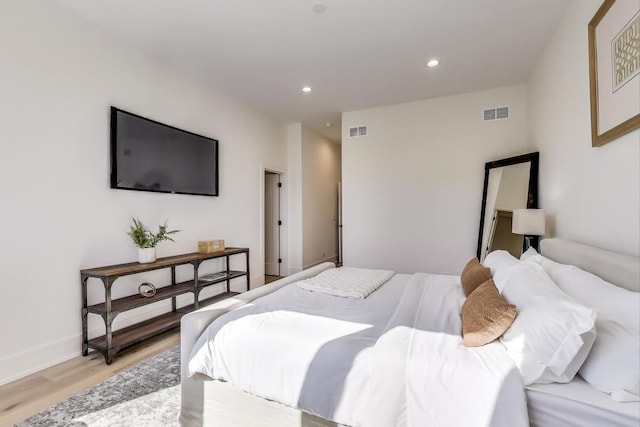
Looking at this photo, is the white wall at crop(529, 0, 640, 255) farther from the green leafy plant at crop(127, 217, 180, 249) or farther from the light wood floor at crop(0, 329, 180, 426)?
the green leafy plant at crop(127, 217, 180, 249)

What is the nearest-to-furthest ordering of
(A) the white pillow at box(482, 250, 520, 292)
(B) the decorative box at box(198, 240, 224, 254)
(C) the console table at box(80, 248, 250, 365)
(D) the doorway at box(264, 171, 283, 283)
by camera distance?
(A) the white pillow at box(482, 250, 520, 292)
(C) the console table at box(80, 248, 250, 365)
(B) the decorative box at box(198, 240, 224, 254)
(D) the doorway at box(264, 171, 283, 283)

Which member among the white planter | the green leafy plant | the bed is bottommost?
the bed

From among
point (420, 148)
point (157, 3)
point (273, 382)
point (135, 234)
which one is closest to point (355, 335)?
point (273, 382)

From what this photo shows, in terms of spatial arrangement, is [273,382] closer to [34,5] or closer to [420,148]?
[34,5]

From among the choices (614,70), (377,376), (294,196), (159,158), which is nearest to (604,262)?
(614,70)

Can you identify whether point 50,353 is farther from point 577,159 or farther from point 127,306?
point 577,159

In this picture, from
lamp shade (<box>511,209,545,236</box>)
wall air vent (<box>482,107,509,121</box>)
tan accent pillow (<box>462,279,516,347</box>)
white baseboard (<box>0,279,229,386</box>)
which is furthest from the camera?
wall air vent (<box>482,107,509,121</box>)

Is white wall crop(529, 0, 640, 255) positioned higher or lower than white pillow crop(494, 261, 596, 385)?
higher

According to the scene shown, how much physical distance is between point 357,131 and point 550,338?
169 inches

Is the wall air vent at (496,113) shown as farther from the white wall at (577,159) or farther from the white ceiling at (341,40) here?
the white wall at (577,159)

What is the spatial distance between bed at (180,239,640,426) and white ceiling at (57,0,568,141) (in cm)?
217

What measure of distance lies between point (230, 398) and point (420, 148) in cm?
417

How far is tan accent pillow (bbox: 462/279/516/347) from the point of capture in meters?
1.27

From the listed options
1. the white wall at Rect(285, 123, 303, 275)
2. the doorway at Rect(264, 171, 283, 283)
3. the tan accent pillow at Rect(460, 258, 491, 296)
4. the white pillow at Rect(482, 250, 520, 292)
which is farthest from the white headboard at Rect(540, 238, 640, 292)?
the doorway at Rect(264, 171, 283, 283)
